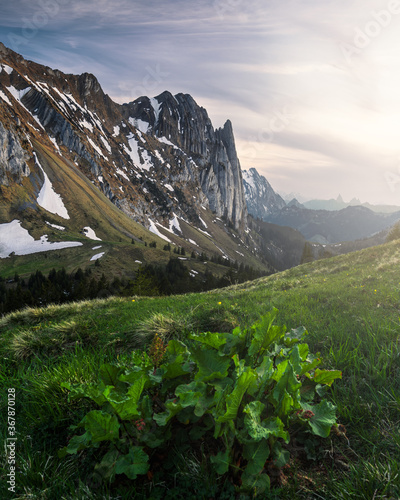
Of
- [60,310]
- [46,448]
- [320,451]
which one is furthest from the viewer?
[60,310]

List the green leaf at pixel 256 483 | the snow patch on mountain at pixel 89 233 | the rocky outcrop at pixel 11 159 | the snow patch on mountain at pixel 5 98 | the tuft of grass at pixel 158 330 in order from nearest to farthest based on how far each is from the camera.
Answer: the green leaf at pixel 256 483 < the tuft of grass at pixel 158 330 < the rocky outcrop at pixel 11 159 < the snow patch on mountain at pixel 89 233 < the snow patch on mountain at pixel 5 98

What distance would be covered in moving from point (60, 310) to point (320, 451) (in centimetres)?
1093

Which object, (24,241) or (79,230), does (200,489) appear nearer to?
(24,241)

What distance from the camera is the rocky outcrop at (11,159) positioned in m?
149

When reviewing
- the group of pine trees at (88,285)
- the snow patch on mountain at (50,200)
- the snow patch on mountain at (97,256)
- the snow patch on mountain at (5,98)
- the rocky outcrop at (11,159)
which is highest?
the snow patch on mountain at (5,98)

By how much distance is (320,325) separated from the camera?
4.71 metres

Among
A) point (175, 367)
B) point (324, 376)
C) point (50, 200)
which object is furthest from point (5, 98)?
point (324, 376)

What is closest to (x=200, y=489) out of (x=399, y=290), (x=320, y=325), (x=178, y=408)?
(x=178, y=408)

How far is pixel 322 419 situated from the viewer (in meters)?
2.22

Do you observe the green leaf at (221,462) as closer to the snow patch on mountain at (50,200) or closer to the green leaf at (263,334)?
the green leaf at (263,334)

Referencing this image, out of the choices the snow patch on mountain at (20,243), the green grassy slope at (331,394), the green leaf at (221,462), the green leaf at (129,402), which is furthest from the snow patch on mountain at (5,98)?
the green leaf at (221,462)

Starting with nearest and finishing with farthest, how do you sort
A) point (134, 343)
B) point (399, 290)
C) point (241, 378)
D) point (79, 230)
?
1. point (241, 378)
2. point (134, 343)
3. point (399, 290)
4. point (79, 230)

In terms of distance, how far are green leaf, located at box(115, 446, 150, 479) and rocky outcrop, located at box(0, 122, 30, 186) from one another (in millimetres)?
184953

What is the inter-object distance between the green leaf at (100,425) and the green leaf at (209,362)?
797 mm
